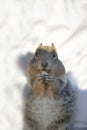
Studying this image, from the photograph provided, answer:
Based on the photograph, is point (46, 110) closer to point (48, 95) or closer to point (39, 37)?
point (48, 95)

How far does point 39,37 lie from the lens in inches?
52.2

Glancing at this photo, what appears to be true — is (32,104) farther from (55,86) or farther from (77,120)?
(77,120)

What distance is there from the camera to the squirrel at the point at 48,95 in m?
1.14

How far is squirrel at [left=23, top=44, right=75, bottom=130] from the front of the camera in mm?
1137

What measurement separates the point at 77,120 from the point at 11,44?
290 millimetres

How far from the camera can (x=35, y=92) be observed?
1162 millimetres

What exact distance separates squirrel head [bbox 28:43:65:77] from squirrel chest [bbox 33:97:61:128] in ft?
0.24

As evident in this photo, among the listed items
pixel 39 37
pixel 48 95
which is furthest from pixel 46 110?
pixel 39 37

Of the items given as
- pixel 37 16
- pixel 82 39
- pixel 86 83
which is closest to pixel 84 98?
pixel 86 83

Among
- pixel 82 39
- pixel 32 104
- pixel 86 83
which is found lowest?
pixel 32 104

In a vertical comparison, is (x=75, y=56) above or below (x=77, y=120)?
above

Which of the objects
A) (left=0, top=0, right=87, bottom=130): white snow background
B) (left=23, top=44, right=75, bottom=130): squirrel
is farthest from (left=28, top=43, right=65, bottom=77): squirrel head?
(left=0, top=0, right=87, bottom=130): white snow background

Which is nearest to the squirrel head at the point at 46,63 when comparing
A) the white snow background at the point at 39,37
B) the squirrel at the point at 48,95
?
the squirrel at the point at 48,95

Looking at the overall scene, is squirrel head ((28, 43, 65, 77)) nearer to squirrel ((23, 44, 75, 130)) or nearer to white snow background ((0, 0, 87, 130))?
squirrel ((23, 44, 75, 130))
